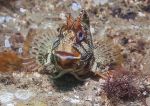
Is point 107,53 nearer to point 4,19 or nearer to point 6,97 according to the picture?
point 6,97

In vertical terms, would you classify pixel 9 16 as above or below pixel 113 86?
above

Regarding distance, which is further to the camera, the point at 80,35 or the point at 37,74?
the point at 37,74

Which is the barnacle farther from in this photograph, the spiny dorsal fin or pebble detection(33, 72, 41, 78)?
pebble detection(33, 72, 41, 78)

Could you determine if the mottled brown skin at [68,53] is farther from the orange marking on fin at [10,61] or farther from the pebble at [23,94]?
the pebble at [23,94]

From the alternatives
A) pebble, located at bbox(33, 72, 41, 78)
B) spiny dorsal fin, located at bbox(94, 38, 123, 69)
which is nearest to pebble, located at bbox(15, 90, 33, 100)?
pebble, located at bbox(33, 72, 41, 78)

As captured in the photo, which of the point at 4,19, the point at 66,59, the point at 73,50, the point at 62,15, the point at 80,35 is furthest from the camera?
the point at 62,15

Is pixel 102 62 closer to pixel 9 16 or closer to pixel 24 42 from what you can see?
pixel 24 42

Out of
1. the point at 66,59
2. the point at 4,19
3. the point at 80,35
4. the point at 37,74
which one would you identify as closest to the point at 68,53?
the point at 66,59

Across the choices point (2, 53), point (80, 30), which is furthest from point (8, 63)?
point (80, 30)
